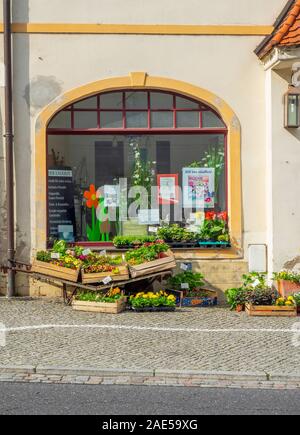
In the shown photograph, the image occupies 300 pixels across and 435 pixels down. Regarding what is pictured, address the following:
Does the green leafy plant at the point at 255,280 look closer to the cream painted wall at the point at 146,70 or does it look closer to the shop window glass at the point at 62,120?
the cream painted wall at the point at 146,70

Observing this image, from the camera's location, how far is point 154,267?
11500mm

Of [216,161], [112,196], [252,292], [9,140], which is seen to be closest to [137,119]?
[112,196]

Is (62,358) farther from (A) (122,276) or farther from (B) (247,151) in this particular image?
(B) (247,151)

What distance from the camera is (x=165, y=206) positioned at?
42.0 ft

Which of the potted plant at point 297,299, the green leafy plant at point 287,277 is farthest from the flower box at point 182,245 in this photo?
the potted plant at point 297,299

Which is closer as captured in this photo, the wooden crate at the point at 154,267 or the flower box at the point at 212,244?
the wooden crate at the point at 154,267

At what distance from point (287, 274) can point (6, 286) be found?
15.3 ft

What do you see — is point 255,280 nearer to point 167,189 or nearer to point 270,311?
point 270,311

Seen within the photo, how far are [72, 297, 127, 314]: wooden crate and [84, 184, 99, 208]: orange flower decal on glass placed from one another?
219 centimetres

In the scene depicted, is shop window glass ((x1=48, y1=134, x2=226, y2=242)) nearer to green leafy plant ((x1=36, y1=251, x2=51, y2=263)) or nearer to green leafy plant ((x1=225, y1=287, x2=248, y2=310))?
green leafy plant ((x1=36, y1=251, x2=51, y2=263))

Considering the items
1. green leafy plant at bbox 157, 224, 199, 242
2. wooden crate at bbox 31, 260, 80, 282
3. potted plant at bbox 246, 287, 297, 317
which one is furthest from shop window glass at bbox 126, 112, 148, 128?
potted plant at bbox 246, 287, 297, 317

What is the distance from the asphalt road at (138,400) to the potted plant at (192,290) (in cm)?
474

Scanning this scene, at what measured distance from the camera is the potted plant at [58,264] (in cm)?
1141

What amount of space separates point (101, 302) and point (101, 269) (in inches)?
27.1
